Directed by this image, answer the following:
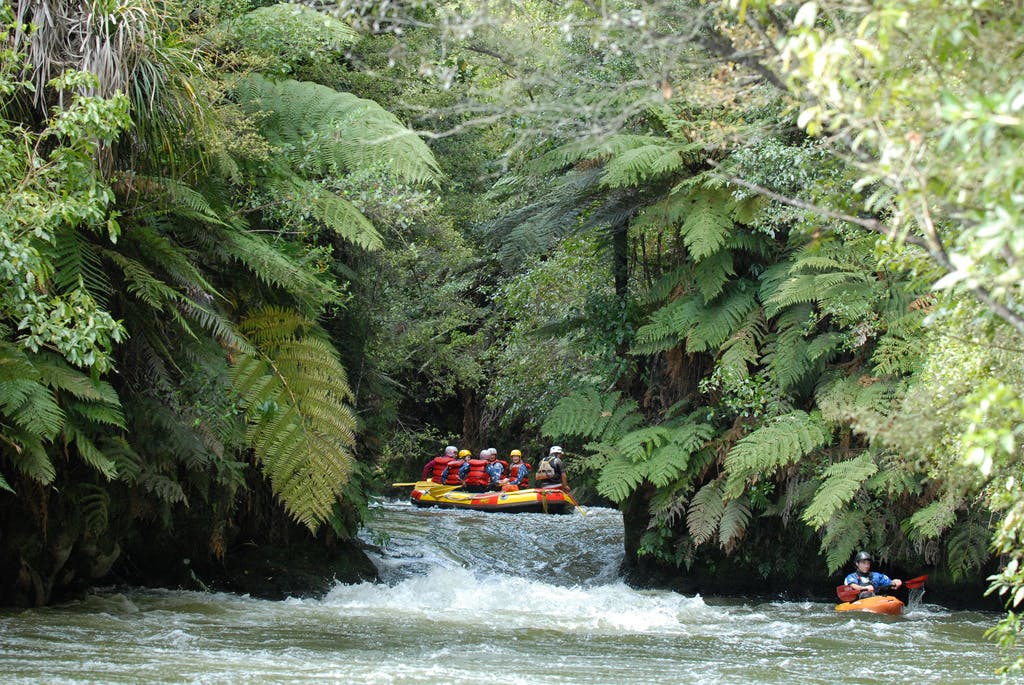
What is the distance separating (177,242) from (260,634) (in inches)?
108

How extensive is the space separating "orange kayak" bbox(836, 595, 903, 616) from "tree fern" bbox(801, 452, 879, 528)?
0.92 meters

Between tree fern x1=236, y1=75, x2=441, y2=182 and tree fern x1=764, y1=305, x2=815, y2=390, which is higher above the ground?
tree fern x1=236, y1=75, x2=441, y2=182

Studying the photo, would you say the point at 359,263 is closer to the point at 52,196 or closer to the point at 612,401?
the point at 612,401

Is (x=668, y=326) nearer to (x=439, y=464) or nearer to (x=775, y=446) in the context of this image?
(x=775, y=446)

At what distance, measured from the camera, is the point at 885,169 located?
2.20 meters

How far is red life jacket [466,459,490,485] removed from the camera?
16000mm

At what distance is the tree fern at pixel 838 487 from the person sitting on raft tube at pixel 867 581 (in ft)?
2.99

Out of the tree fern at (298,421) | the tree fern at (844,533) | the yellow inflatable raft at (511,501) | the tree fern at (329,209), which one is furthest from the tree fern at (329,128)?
the yellow inflatable raft at (511,501)

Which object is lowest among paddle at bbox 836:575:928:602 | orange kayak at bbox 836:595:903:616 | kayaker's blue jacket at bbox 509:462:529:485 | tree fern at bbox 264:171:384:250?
orange kayak at bbox 836:595:903:616

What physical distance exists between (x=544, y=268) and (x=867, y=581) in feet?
16.8

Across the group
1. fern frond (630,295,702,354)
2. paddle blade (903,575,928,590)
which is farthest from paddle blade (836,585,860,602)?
fern frond (630,295,702,354)

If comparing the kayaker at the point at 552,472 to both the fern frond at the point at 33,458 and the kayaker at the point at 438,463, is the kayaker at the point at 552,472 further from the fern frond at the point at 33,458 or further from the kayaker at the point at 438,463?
the fern frond at the point at 33,458

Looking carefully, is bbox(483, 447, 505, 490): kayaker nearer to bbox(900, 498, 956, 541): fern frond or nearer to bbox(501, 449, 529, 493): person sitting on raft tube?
bbox(501, 449, 529, 493): person sitting on raft tube

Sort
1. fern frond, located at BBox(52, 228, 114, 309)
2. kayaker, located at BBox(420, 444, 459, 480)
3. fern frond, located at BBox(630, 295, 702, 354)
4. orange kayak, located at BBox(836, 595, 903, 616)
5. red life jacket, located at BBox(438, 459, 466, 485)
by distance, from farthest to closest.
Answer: kayaker, located at BBox(420, 444, 459, 480)
red life jacket, located at BBox(438, 459, 466, 485)
fern frond, located at BBox(630, 295, 702, 354)
orange kayak, located at BBox(836, 595, 903, 616)
fern frond, located at BBox(52, 228, 114, 309)
